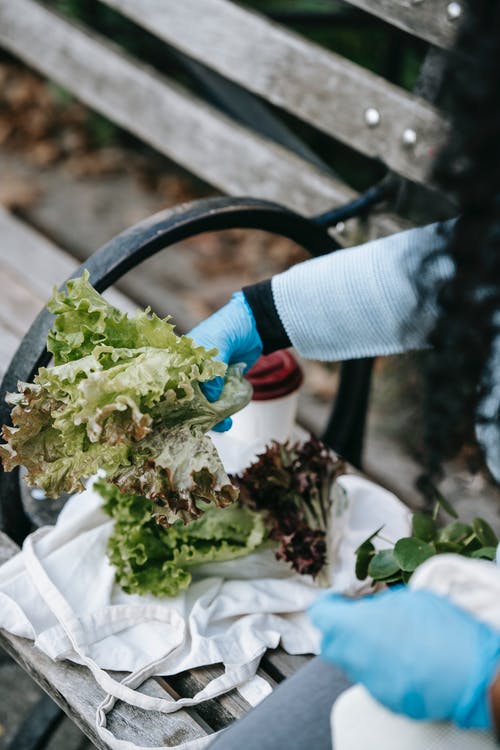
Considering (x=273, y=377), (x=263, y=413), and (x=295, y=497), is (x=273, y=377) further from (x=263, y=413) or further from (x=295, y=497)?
(x=295, y=497)

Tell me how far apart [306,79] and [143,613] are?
1462 millimetres

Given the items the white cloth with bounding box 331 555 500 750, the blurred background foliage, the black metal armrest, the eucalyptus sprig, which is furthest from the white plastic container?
the blurred background foliage

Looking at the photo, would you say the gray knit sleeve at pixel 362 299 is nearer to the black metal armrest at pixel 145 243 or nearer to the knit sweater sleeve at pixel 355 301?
the knit sweater sleeve at pixel 355 301

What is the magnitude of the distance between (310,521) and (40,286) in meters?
1.32

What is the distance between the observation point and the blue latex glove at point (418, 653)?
118cm

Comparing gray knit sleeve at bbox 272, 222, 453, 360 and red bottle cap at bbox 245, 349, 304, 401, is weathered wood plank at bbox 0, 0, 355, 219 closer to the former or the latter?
red bottle cap at bbox 245, 349, 304, 401

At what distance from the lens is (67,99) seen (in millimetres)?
4758

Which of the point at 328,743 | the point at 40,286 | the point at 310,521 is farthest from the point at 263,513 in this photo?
the point at 40,286

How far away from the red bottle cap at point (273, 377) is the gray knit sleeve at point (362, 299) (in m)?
0.22

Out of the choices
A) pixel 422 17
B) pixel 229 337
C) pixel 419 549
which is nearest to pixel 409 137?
pixel 422 17

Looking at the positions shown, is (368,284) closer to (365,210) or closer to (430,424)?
(430,424)

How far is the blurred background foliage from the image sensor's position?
12.2 feet

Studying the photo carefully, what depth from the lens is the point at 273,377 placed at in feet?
7.20

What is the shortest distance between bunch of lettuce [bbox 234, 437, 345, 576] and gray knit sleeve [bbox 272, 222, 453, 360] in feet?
0.72
